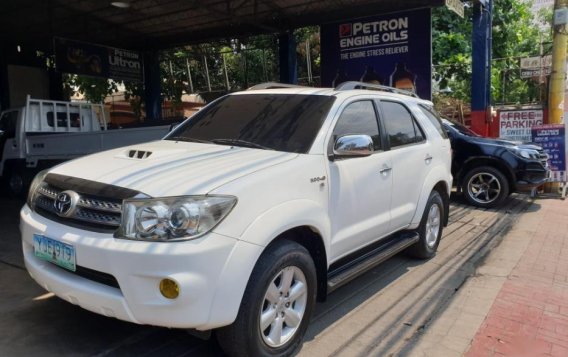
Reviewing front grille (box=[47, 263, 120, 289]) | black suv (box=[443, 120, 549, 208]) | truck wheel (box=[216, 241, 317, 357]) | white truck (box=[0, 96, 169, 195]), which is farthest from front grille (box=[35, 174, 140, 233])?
black suv (box=[443, 120, 549, 208])

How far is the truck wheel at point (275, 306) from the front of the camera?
287 cm

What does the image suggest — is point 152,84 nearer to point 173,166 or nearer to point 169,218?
point 173,166

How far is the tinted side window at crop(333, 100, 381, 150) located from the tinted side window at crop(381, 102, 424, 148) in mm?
238

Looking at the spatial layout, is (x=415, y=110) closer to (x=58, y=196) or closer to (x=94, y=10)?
(x=58, y=196)

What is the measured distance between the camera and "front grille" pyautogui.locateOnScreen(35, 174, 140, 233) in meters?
2.79

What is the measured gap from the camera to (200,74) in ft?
79.9

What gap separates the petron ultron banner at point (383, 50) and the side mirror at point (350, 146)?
809 centimetres

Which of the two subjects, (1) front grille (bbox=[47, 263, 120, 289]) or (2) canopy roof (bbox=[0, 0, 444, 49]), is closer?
(1) front grille (bbox=[47, 263, 120, 289])

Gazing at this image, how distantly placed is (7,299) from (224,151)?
7.35ft

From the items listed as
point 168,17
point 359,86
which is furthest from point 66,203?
point 168,17

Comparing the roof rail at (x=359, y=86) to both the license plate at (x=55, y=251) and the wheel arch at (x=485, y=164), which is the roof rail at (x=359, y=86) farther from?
the wheel arch at (x=485, y=164)

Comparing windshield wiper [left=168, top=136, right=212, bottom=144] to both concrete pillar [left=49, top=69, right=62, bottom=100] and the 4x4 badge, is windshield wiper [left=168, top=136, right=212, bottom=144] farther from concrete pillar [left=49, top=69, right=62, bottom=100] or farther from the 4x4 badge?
concrete pillar [left=49, top=69, right=62, bottom=100]

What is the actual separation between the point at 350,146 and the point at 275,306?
1250 mm

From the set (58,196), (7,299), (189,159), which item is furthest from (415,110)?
(7,299)
